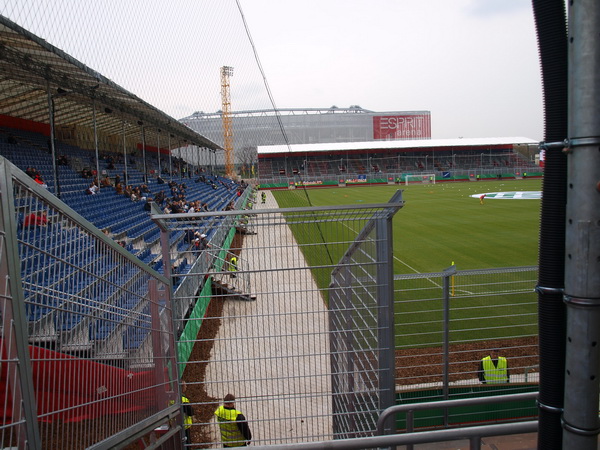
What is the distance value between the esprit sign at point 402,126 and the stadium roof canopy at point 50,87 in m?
65.0

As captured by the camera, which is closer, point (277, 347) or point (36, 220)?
point (36, 220)

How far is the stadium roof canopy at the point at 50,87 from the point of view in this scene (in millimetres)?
7820

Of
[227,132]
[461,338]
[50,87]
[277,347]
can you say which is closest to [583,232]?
[277,347]

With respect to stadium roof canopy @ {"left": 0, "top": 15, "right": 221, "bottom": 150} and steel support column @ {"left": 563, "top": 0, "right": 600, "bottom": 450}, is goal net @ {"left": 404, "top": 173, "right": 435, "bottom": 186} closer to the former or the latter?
stadium roof canopy @ {"left": 0, "top": 15, "right": 221, "bottom": 150}

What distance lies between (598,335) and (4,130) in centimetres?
2005

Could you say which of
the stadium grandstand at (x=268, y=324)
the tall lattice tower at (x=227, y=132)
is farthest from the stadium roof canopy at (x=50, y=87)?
the tall lattice tower at (x=227, y=132)

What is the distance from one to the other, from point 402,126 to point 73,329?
287 feet

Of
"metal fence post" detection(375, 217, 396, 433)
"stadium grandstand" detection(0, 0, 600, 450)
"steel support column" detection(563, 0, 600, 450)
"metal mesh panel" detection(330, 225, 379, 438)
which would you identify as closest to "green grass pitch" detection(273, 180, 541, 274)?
"stadium grandstand" detection(0, 0, 600, 450)

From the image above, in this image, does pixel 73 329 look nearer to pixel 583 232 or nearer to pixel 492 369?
pixel 583 232

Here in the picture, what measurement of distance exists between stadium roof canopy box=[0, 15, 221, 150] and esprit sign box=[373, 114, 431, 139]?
6501 cm

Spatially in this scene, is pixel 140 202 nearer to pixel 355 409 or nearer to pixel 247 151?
pixel 355 409

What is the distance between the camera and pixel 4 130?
16.6 m

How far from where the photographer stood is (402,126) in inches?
3327

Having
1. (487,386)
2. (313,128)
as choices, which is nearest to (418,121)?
(313,128)
